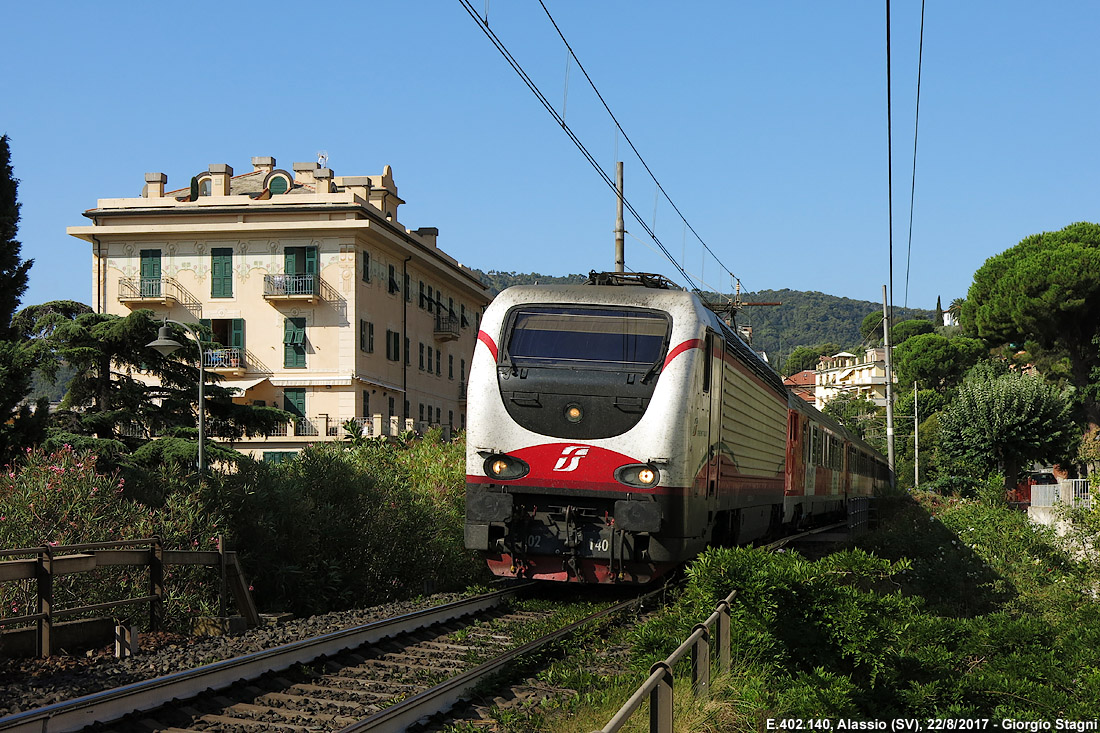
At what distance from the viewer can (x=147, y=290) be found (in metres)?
48.2

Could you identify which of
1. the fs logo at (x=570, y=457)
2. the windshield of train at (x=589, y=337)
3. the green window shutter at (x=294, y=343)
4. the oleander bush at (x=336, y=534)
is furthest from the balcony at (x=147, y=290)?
the fs logo at (x=570, y=457)

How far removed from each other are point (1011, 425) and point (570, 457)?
3515 cm

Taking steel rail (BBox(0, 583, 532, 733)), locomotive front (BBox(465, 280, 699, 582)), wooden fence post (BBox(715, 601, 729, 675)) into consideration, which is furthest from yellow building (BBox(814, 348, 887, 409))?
wooden fence post (BBox(715, 601, 729, 675))

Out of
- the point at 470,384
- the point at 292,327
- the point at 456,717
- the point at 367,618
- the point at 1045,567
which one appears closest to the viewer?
the point at 456,717

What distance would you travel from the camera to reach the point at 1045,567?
24.6 meters

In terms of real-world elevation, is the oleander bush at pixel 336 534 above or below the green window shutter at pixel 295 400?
below

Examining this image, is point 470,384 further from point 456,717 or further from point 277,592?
point 456,717

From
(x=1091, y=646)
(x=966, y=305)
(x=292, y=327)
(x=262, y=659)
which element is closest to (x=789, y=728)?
(x=262, y=659)

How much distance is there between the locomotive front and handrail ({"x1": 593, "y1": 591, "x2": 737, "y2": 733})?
2400mm

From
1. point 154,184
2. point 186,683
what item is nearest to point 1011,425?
point 154,184

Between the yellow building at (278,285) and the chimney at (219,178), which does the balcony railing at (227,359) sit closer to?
the yellow building at (278,285)

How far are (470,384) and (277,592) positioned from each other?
3850 mm

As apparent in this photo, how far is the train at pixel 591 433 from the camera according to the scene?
11.9 meters

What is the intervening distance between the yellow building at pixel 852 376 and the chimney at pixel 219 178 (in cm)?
9063
